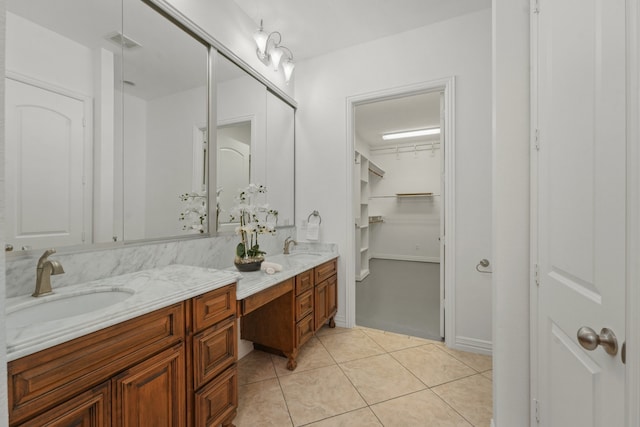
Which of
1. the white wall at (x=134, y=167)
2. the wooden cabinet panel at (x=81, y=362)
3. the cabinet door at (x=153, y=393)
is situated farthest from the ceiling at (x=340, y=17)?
the cabinet door at (x=153, y=393)

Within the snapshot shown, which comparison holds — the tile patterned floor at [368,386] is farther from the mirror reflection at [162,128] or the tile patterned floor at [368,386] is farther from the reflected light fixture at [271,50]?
the reflected light fixture at [271,50]

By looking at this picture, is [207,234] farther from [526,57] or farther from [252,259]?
[526,57]

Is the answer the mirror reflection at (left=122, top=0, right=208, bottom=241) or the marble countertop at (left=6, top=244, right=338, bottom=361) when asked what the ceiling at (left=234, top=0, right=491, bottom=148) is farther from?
the marble countertop at (left=6, top=244, right=338, bottom=361)

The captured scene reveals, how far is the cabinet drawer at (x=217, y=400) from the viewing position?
3.88 feet

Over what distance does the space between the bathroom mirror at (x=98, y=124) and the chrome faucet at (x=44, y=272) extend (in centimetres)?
13

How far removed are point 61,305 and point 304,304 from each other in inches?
56.8

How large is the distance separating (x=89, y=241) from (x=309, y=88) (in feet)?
8.08

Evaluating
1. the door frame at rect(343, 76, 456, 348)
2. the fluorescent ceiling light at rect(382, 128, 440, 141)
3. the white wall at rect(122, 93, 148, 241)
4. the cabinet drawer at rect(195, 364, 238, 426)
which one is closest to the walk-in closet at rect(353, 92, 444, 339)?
the fluorescent ceiling light at rect(382, 128, 440, 141)

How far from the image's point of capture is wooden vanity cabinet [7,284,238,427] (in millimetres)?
720

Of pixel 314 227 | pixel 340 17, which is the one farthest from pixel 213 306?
pixel 340 17

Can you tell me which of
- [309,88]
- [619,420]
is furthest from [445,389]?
[309,88]

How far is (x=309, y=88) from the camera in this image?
2914 mm

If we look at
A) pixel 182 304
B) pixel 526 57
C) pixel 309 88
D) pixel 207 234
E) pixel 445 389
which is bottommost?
pixel 445 389

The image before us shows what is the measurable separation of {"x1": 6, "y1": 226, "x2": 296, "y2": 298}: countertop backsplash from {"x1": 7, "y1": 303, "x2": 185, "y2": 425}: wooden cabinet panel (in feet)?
1.68
